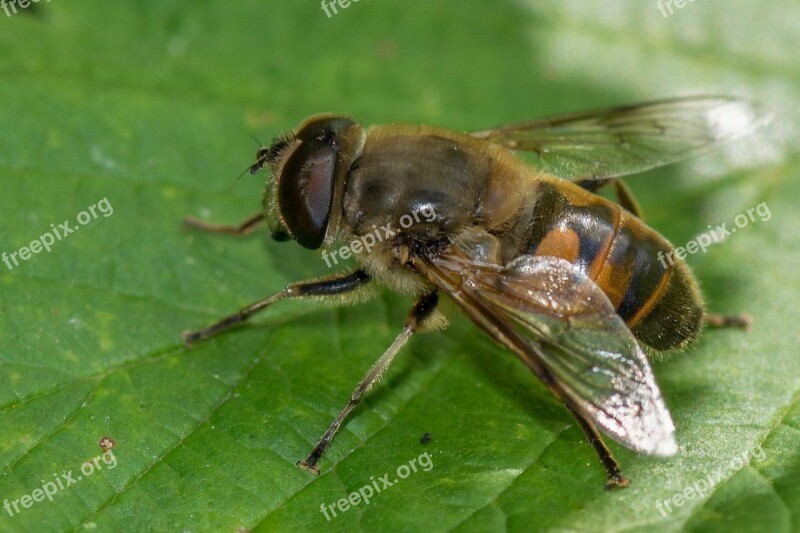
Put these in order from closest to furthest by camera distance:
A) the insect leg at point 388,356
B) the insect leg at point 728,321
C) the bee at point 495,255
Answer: the bee at point 495,255
the insect leg at point 388,356
the insect leg at point 728,321

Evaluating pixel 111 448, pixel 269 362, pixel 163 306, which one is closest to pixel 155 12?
pixel 163 306

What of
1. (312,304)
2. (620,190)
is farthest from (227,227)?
(620,190)

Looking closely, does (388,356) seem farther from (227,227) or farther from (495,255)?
(227,227)

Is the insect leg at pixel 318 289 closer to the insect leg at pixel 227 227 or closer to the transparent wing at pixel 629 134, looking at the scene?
the insect leg at pixel 227 227

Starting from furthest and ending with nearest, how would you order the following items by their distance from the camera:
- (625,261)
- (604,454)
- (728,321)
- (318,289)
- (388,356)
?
(728,321) < (318,289) < (388,356) < (625,261) < (604,454)

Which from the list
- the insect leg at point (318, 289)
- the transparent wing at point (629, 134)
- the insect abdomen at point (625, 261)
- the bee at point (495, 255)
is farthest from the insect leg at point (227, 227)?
the insect abdomen at point (625, 261)

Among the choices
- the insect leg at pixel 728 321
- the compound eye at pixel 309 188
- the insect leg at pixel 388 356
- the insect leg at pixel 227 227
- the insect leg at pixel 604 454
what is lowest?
the insect leg at pixel 728 321

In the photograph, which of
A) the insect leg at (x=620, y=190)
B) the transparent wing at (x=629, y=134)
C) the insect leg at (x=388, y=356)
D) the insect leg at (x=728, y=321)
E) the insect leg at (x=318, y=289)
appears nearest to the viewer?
the insect leg at (x=388, y=356)
